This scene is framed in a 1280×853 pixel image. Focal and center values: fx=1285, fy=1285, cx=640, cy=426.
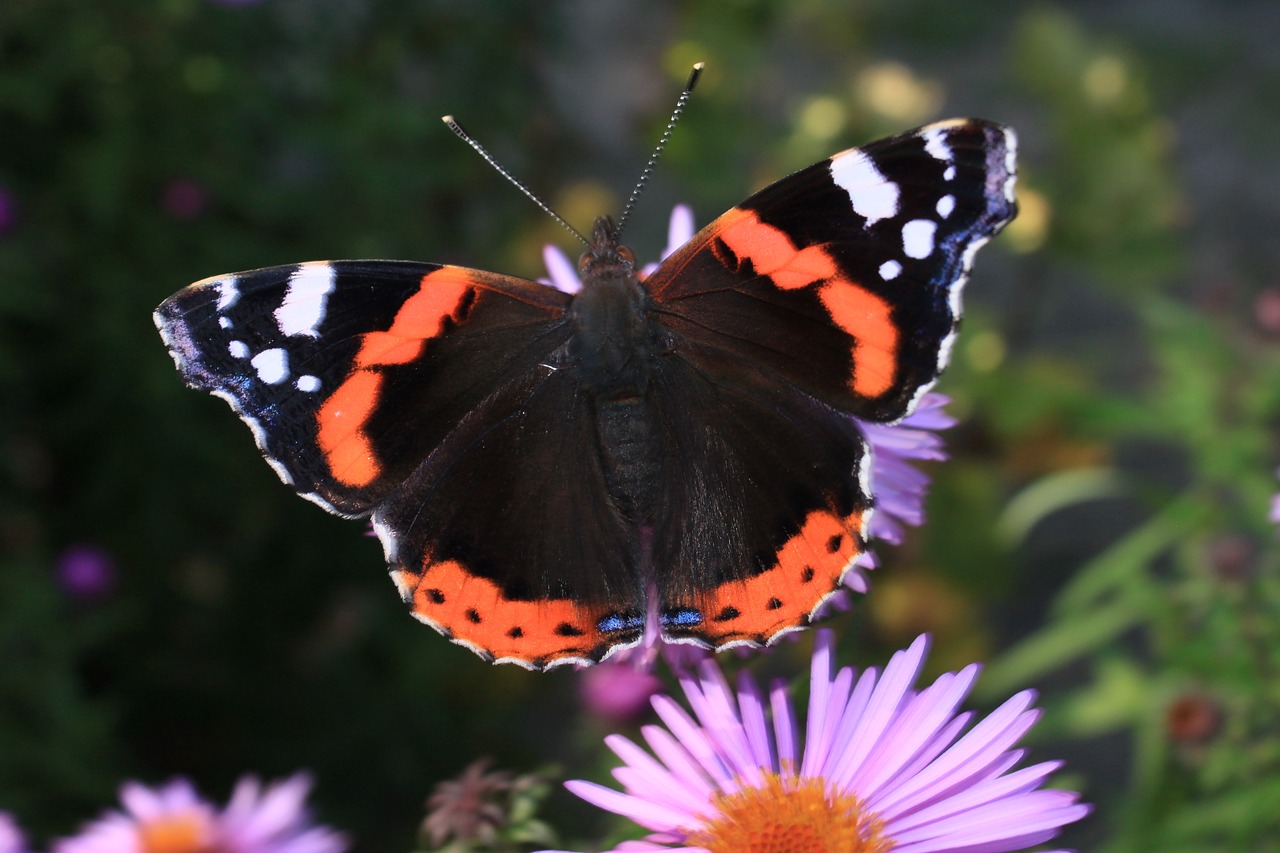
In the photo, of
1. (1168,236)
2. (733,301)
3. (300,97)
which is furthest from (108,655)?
(1168,236)

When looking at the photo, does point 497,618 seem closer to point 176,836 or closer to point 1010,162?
point 1010,162

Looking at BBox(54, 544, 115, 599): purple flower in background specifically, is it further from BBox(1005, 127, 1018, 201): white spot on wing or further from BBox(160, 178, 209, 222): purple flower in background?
BBox(1005, 127, 1018, 201): white spot on wing

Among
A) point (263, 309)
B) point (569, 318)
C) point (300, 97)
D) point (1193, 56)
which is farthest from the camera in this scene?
point (1193, 56)

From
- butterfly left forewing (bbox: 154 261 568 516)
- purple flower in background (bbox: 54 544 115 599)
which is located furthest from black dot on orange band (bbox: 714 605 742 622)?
purple flower in background (bbox: 54 544 115 599)

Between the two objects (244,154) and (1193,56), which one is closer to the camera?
(244,154)

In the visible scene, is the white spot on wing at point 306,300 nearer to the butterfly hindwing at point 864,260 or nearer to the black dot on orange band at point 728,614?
the butterfly hindwing at point 864,260

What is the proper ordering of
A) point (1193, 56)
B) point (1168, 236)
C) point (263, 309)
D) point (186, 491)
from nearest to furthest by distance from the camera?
point (263, 309) < point (186, 491) < point (1168, 236) < point (1193, 56)

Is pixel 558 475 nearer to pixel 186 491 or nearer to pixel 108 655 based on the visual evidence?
pixel 186 491
